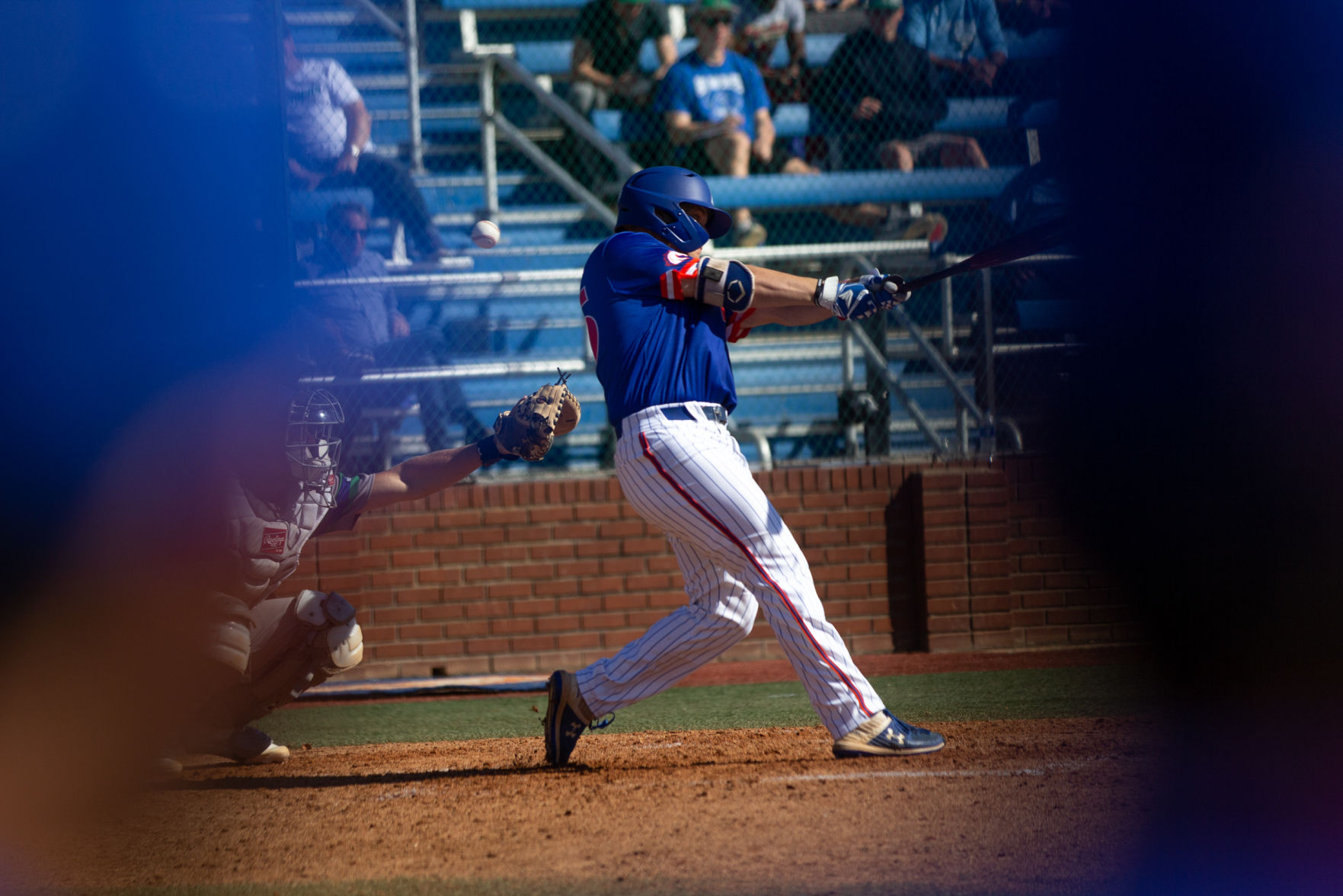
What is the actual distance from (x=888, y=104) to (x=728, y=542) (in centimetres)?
531

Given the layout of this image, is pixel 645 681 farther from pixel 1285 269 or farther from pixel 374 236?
pixel 374 236

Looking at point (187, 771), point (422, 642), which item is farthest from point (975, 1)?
point (187, 771)

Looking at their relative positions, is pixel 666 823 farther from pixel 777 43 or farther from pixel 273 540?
pixel 777 43

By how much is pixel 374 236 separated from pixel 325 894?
519 cm

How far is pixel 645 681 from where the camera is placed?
382cm

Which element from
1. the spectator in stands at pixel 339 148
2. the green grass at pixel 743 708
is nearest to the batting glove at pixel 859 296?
the green grass at pixel 743 708

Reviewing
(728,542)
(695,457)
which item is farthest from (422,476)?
(728,542)

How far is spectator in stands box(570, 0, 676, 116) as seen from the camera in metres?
8.29

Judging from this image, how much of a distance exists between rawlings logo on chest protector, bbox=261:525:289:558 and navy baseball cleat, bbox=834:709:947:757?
1852 millimetres

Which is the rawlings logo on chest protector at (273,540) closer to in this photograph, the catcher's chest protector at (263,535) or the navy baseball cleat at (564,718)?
the catcher's chest protector at (263,535)

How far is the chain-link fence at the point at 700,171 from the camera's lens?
6.89 meters

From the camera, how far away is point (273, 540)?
150 inches

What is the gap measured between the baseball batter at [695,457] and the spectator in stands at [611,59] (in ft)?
15.3

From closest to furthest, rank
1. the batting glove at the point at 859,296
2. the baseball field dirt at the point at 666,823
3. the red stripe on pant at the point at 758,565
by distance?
the baseball field dirt at the point at 666,823, the red stripe on pant at the point at 758,565, the batting glove at the point at 859,296
